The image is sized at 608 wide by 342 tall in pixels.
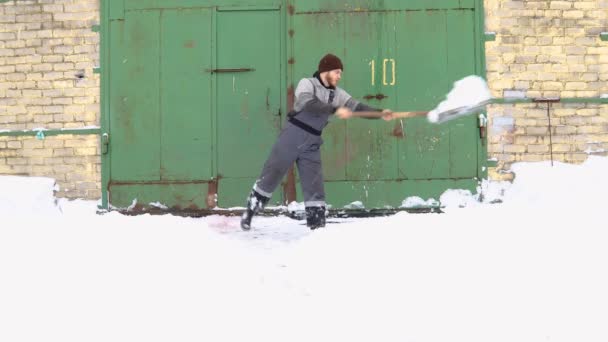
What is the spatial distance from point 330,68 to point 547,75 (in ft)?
7.92

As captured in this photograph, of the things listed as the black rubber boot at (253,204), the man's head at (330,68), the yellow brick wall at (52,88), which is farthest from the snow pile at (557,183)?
the yellow brick wall at (52,88)

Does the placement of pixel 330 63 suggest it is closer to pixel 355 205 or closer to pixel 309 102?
pixel 309 102

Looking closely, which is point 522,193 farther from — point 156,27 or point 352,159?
point 156,27

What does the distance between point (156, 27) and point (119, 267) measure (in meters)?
3.02

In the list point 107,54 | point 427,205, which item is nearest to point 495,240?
point 427,205

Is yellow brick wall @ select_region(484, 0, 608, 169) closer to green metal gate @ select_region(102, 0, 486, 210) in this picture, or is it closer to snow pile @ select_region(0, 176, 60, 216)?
green metal gate @ select_region(102, 0, 486, 210)

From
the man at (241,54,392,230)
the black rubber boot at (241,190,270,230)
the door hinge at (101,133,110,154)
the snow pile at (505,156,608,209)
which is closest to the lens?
the man at (241,54,392,230)

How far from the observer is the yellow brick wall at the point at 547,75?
554 centimetres

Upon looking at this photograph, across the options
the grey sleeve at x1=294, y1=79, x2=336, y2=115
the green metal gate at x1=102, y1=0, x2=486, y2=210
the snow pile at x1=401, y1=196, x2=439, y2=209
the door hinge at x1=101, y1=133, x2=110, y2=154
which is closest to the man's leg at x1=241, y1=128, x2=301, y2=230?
the grey sleeve at x1=294, y1=79, x2=336, y2=115

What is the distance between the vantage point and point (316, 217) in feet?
15.3

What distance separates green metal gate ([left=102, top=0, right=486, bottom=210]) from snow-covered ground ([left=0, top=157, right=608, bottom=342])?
937 millimetres

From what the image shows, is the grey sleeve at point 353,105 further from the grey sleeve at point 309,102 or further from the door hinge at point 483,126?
the door hinge at point 483,126

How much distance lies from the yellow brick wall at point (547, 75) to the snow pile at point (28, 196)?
14.5 ft

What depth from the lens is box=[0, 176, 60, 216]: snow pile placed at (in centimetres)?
554
